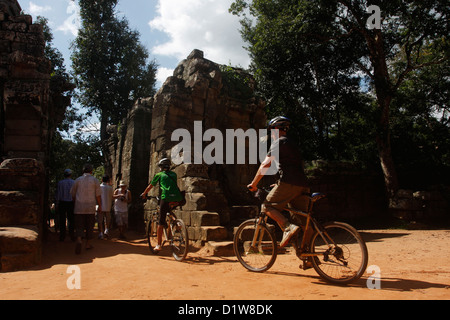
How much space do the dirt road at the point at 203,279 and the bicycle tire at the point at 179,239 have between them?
0.20 meters

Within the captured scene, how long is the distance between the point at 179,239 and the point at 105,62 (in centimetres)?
2074

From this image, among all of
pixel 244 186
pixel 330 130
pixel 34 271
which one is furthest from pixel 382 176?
pixel 34 271

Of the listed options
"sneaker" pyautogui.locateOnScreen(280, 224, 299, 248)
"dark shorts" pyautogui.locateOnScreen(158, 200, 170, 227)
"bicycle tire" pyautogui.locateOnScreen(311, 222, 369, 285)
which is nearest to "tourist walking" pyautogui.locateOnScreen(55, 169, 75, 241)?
"dark shorts" pyautogui.locateOnScreen(158, 200, 170, 227)

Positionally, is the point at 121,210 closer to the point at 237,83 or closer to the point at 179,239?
the point at 179,239

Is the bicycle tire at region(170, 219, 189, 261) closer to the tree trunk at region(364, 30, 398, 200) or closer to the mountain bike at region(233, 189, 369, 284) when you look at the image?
the mountain bike at region(233, 189, 369, 284)

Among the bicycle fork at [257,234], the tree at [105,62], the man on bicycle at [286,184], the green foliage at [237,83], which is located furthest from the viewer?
the tree at [105,62]

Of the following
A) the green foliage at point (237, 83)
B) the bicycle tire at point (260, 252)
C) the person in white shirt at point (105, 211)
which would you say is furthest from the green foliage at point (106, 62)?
the bicycle tire at point (260, 252)

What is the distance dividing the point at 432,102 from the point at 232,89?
11.0 m

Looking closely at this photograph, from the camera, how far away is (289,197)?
4277 millimetres

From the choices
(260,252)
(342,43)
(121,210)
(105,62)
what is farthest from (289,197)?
(105,62)

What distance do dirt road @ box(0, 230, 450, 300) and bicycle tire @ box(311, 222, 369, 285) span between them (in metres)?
0.13

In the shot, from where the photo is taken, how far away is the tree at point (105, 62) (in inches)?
898

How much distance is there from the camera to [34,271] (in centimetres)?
457

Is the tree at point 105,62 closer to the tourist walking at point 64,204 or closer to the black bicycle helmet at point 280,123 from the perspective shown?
the tourist walking at point 64,204
